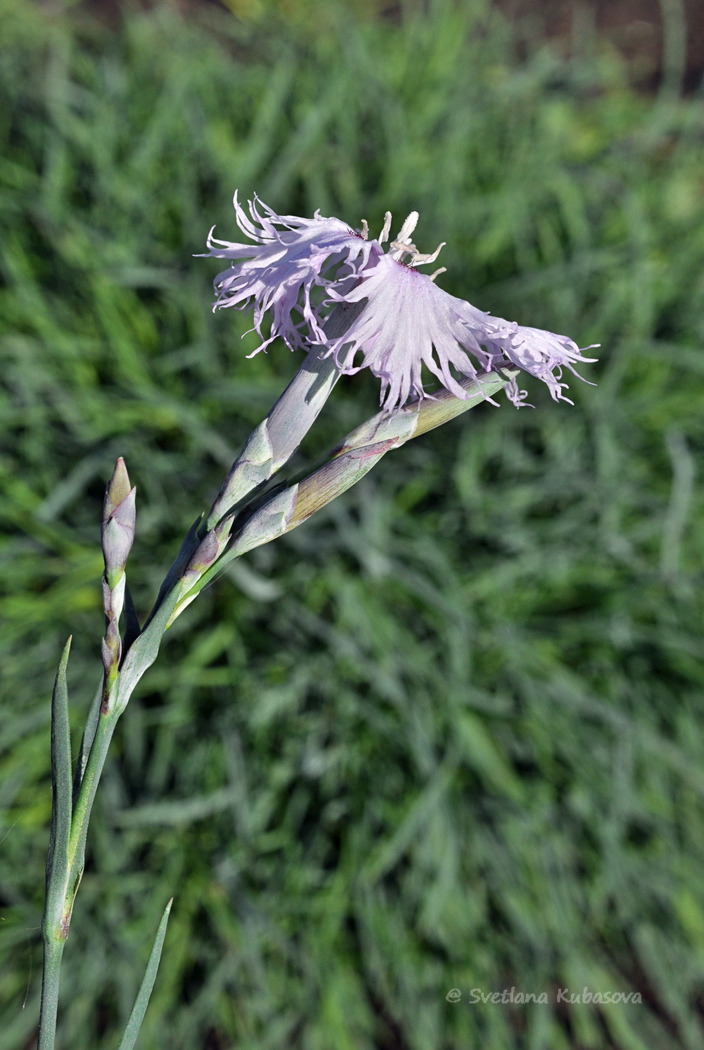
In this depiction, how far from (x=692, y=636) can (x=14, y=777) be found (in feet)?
3.35

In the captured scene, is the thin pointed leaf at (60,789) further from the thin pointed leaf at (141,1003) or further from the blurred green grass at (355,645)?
the blurred green grass at (355,645)

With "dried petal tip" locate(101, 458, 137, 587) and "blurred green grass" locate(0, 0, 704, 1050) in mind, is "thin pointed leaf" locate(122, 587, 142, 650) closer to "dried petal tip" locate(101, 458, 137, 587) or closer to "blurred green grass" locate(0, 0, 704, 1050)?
"dried petal tip" locate(101, 458, 137, 587)

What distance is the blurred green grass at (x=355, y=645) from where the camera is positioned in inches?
47.6

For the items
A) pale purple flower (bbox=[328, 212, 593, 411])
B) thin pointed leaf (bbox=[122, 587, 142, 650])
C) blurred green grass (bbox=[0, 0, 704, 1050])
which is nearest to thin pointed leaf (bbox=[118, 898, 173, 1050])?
thin pointed leaf (bbox=[122, 587, 142, 650])

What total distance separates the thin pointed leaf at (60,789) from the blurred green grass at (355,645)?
2.43ft

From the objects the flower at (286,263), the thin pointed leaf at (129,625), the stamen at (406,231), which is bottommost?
the thin pointed leaf at (129,625)

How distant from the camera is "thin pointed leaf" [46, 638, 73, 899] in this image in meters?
0.43

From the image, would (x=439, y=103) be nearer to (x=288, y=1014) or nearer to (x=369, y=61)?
(x=369, y=61)

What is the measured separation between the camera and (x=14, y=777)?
3.94ft

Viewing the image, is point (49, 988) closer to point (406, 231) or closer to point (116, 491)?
point (116, 491)

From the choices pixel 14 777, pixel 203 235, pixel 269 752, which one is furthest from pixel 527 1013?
pixel 203 235

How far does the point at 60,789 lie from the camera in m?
0.43

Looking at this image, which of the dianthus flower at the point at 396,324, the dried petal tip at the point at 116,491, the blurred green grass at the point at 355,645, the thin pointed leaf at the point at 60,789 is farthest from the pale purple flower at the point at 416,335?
the blurred green grass at the point at 355,645

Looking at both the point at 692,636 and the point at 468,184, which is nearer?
the point at 692,636
